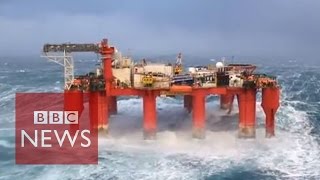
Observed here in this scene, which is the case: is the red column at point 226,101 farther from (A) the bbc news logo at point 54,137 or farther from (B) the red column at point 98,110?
(B) the red column at point 98,110

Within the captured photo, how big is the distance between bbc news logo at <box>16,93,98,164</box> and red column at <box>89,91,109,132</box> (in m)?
0.94

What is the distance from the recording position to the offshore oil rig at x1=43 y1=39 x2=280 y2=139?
45531mm

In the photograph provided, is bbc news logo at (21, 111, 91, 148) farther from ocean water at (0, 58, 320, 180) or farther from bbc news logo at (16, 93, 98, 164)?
ocean water at (0, 58, 320, 180)

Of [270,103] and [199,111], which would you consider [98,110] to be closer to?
[199,111]

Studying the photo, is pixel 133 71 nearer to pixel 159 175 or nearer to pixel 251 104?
pixel 251 104

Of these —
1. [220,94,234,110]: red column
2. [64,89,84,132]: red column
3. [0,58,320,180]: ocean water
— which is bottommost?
[0,58,320,180]: ocean water

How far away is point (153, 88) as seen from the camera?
1780 inches

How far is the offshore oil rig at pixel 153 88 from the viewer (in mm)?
45531

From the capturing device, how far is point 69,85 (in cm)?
4672

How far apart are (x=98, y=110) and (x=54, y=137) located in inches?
202

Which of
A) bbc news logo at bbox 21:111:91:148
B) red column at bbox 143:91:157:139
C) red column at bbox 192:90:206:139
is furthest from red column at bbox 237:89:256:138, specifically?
bbc news logo at bbox 21:111:91:148

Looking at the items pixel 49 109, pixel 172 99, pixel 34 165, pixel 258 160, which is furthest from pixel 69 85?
pixel 172 99

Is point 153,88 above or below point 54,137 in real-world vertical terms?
above

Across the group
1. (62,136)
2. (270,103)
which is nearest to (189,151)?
(270,103)
